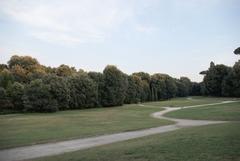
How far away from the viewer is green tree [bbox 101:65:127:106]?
83.6 m

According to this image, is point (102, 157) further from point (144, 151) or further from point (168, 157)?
point (168, 157)

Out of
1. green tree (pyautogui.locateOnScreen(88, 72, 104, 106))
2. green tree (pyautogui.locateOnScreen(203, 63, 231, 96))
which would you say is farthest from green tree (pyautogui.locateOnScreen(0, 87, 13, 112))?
green tree (pyautogui.locateOnScreen(203, 63, 231, 96))

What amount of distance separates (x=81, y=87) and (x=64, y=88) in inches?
303

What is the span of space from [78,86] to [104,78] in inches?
443

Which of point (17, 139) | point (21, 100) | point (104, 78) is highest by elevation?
point (104, 78)

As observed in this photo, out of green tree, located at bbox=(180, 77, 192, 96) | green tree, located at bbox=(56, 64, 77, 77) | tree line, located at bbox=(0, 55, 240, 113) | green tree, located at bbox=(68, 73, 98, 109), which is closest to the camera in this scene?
tree line, located at bbox=(0, 55, 240, 113)

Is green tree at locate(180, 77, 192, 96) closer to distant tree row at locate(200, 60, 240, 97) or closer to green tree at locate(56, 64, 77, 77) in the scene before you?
distant tree row at locate(200, 60, 240, 97)

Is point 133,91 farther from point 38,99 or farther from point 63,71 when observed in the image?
point 38,99

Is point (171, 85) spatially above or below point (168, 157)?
above

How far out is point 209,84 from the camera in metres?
119

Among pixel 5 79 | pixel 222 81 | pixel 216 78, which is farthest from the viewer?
pixel 216 78

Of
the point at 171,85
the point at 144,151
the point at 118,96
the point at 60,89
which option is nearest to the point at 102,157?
the point at 144,151

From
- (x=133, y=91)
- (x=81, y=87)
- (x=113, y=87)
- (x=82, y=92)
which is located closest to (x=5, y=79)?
(x=81, y=87)

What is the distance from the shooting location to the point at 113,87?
84812 millimetres
